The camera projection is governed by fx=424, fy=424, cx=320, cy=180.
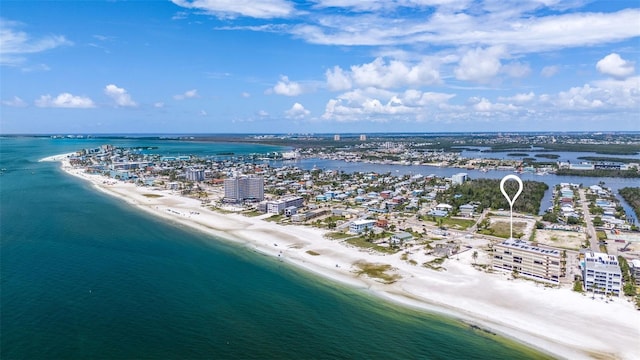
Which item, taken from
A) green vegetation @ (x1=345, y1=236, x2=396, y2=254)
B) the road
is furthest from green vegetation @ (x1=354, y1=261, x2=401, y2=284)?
the road

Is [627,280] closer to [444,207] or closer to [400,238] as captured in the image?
[400,238]

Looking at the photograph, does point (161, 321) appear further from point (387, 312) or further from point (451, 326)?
point (451, 326)

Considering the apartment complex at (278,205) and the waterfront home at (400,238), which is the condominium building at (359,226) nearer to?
the waterfront home at (400,238)

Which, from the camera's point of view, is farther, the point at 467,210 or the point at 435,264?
the point at 467,210

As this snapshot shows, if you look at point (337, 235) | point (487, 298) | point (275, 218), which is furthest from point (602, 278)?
point (275, 218)

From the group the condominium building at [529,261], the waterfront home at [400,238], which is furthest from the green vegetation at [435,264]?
the waterfront home at [400,238]

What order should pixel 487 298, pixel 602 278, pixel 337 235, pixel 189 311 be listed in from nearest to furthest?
pixel 189 311 → pixel 487 298 → pixel 602 278 → pixel 337 235

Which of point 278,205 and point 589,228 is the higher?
point 278,205

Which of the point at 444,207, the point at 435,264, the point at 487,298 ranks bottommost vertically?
the point at 487,298
